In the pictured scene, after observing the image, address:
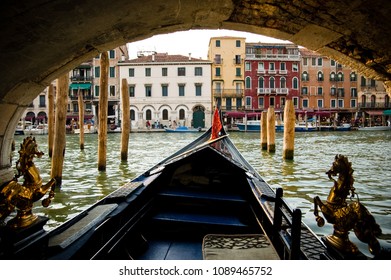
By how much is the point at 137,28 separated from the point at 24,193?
114 cm

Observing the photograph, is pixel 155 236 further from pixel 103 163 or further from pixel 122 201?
pixel 103 163

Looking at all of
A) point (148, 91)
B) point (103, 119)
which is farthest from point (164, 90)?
point (103, 119)

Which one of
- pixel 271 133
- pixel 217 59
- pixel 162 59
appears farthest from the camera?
pixel 217 59

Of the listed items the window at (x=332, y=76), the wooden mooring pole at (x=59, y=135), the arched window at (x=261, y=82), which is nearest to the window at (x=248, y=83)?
the arched window at (x=261, y=82)

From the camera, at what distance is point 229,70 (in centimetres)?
2477

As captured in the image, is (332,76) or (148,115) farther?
(332,76)

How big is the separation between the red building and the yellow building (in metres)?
0.51

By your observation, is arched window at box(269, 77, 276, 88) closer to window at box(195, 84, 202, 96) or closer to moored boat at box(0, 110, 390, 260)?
window at box(195, 84, 202, 96)

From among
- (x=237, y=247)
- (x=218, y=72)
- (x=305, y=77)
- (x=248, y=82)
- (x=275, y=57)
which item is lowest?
(x=237, y=247)

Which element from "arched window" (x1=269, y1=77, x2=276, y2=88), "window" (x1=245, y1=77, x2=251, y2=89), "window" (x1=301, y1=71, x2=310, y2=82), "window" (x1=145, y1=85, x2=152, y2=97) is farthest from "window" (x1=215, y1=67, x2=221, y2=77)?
"window" (x1=301, y1=71, x2=310, y2=82)

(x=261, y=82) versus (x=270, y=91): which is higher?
(x=261, y=82)

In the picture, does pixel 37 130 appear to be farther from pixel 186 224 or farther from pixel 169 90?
pixel 186 224

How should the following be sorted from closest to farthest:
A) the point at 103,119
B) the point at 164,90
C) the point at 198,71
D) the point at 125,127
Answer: the point at 103,119 → the point at 125,127 → the point at 198,71 → the point at 164,90

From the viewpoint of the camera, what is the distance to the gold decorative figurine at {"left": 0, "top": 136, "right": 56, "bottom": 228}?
4.28ft
